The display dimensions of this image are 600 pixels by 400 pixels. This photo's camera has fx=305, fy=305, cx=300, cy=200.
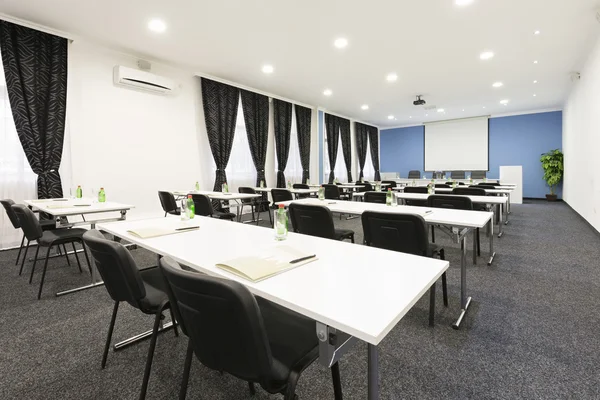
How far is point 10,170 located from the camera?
4.36 meters

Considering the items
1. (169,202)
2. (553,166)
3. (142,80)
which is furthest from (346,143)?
(169,202)

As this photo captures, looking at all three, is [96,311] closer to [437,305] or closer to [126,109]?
[437,305]

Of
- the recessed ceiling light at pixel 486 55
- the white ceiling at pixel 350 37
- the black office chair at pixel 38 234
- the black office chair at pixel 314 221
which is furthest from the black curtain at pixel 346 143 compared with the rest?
the black office chair at pixel 38 234

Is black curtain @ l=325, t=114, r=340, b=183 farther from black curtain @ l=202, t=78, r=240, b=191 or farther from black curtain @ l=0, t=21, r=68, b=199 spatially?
black curtain @ l=0, t=21, r=68, b=199

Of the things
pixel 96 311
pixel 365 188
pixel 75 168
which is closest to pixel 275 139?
pixel 365 188

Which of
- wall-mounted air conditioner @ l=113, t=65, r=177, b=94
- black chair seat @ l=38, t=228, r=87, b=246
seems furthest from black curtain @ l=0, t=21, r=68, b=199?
black chair seat @ l=38, t=228, r=87, b=246

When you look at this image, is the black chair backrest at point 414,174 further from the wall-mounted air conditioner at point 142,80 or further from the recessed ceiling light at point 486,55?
the wall-mounted air conditioner at point 142,80

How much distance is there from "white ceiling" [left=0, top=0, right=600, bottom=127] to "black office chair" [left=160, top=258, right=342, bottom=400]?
3.94 metres

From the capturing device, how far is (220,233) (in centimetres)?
194

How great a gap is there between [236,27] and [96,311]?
13.1ft

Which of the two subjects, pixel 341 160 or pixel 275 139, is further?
pixel 341 160

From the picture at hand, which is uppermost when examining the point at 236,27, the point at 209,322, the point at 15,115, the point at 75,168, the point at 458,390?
the point at 236,27

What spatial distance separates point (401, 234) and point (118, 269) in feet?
5.87

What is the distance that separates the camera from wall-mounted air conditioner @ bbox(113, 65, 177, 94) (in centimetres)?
525
